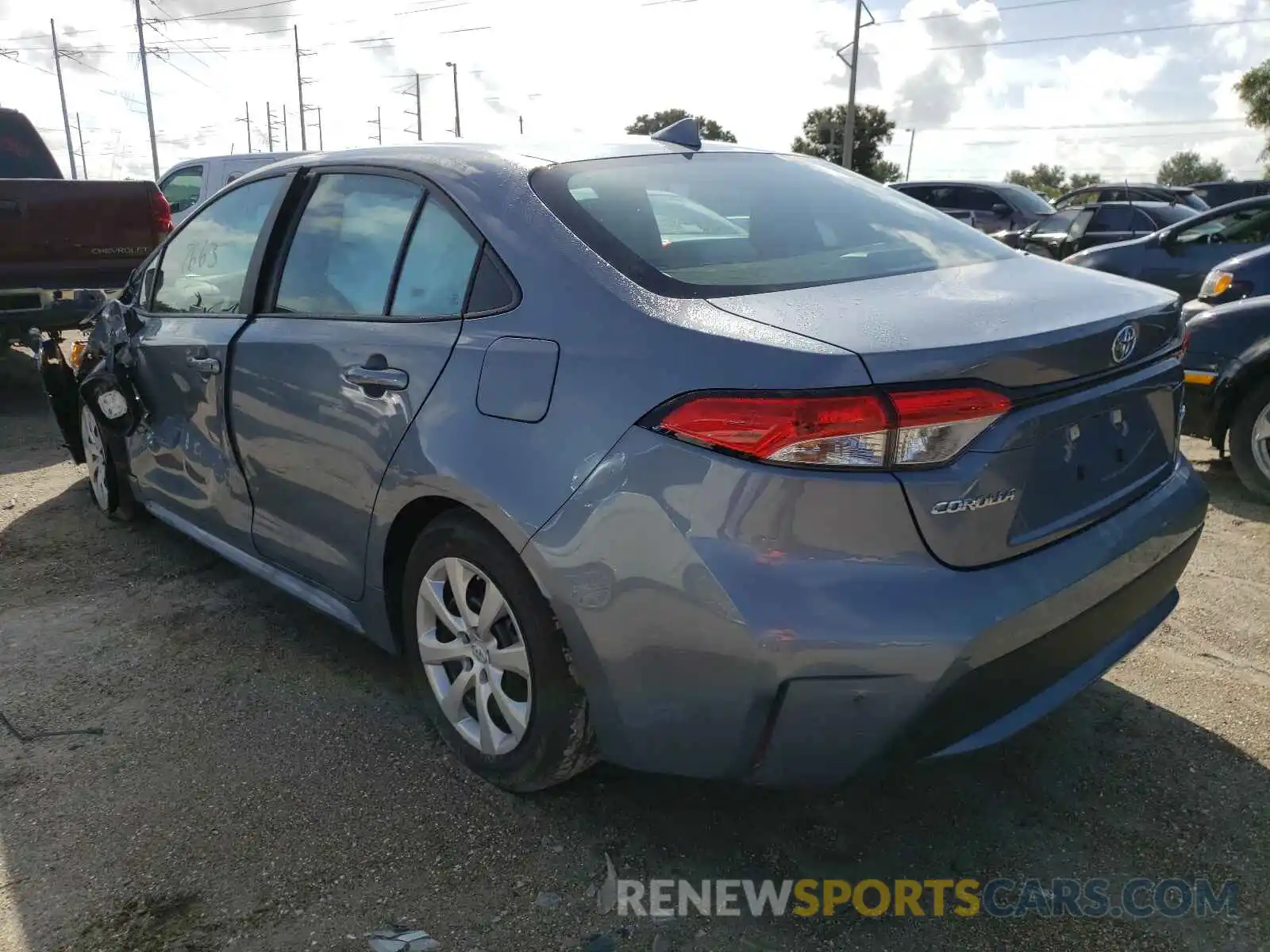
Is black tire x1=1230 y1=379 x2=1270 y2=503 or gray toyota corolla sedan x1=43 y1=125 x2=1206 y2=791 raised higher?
gray toyota corolla sedan x1=43 y1=125 x2=1206 y2=791

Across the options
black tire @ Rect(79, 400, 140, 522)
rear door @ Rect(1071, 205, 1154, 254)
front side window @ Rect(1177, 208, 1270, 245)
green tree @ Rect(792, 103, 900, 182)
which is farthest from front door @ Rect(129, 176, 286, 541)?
green tree @ Rect(792, 103, 900, 182)

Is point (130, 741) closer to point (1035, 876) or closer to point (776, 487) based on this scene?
point (776, 487)

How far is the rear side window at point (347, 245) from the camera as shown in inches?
109

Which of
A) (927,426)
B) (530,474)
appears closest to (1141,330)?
(927,426)

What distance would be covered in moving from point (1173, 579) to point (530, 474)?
5.45 feet

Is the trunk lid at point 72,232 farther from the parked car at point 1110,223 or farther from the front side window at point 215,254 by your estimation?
the parked car at point 1110,223

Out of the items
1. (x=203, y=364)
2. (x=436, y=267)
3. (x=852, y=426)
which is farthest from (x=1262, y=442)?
(x=203, y=364)

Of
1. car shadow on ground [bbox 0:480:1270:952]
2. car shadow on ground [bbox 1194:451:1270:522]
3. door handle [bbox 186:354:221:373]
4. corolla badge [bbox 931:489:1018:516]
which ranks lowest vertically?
car shadow on ground [bbox 0:480:1270:952]

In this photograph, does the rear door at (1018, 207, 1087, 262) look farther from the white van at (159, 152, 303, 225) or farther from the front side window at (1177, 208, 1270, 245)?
the white van at (159, 152, 303, 225)

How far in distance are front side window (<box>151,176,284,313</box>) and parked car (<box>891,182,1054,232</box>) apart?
14.5 meters

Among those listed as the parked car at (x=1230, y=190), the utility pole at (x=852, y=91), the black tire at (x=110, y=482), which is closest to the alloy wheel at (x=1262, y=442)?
the black tire at (x=110, y=482)

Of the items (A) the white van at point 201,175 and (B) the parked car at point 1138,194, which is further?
(B) the parked car at point 1138,194

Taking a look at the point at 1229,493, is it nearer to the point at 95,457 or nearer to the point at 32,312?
the point at 95,457

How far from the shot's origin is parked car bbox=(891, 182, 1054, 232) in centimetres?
1627
